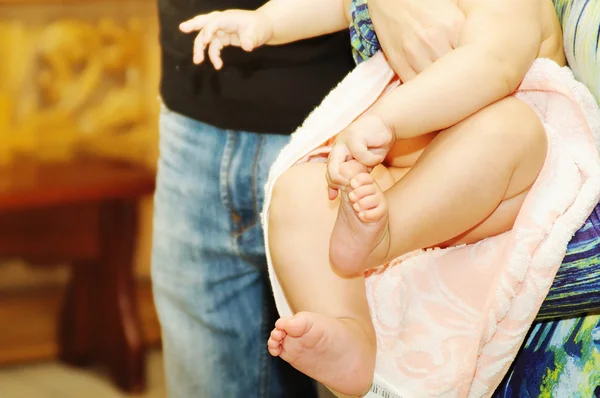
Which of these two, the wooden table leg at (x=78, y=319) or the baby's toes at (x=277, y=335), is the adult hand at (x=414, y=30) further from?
the wooden table leg at (x=78, y=319)

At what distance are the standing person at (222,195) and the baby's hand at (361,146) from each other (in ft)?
1.10

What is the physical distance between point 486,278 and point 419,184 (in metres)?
0.12

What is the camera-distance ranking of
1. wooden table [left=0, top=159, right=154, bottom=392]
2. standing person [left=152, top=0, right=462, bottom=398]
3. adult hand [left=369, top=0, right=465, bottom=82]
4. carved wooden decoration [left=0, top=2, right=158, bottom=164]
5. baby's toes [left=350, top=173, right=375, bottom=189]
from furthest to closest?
carved wooden decoration [left=0, top=2, right=158, bottom=164] → wooden table [left=0, top=159, right=154, bottom=392] → standing person [left=152, top=0, right=462, bottom=398] → adult hand [left=369, top=0, right=465, bottom=82] → baby's toes [left=350, top=173, right=375, bottom=189]

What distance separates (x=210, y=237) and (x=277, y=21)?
1.04 ft

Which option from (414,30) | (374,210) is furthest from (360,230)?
(414,30)

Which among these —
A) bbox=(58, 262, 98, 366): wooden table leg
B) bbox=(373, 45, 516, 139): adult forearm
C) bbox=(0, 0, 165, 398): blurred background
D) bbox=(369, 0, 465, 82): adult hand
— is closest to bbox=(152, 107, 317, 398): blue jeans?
bbox=(369, 0, 465, 82): adult hand

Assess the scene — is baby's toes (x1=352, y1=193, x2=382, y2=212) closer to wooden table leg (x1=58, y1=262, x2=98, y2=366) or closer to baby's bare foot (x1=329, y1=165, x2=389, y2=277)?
baby's bare foot (x1=329, y1=165, x2=389, y2=277)

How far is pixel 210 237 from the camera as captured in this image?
1180 mm

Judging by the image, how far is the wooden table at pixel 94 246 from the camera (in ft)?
7.82

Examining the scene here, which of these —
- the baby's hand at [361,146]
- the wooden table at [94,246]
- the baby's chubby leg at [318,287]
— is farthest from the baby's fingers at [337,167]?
the wooden table at [94,246]

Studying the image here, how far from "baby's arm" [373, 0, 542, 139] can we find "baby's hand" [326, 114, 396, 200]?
2 cm

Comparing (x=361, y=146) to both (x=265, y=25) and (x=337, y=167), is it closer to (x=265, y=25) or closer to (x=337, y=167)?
(x=337, y=167)

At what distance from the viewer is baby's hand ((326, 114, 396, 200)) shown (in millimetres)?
773

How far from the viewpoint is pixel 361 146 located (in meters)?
0.77
